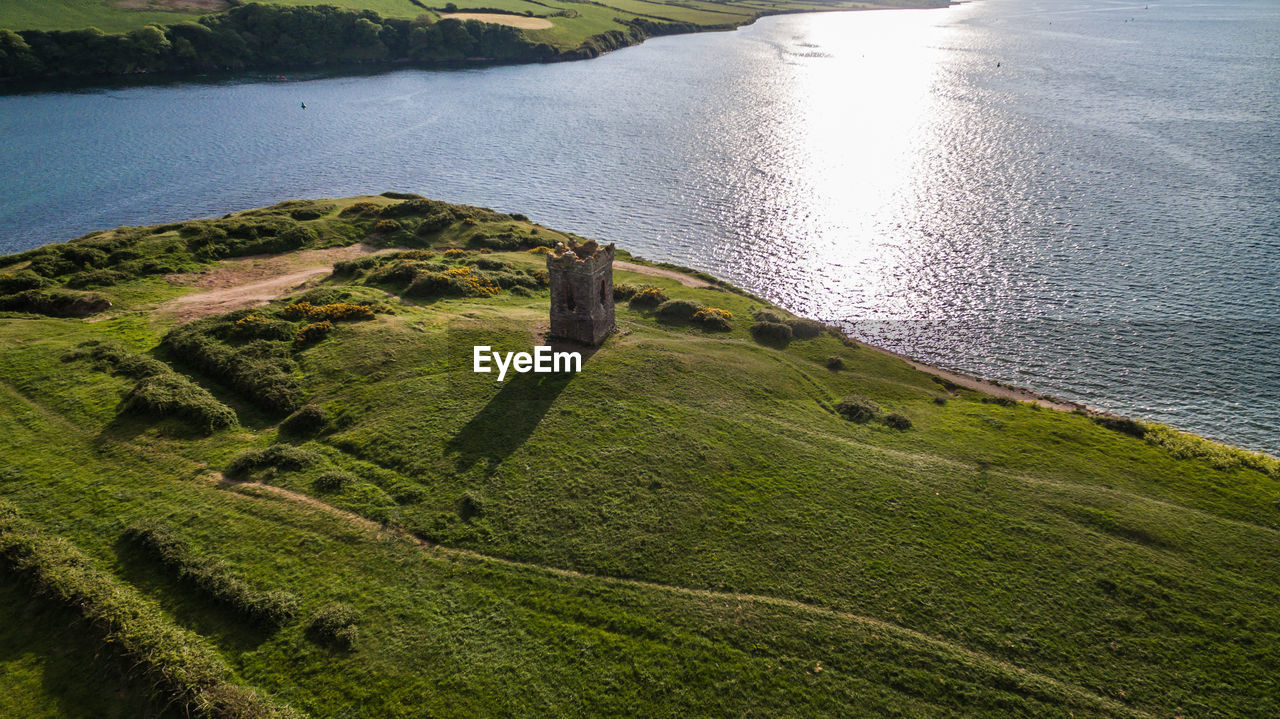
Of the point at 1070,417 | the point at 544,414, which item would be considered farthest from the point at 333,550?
the point at 1070,417

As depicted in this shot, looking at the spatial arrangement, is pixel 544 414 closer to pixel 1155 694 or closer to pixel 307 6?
pixel 1155 694

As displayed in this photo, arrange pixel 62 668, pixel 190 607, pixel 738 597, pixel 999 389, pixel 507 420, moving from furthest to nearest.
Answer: pixel 999 389 < pixel 507 420 < pixel 738 597 < pixel 190 607 < pixel 62 668

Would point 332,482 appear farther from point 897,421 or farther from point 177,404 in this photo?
point 897,421

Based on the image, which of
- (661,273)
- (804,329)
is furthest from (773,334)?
(661,273)

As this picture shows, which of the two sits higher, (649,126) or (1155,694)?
(649,126)

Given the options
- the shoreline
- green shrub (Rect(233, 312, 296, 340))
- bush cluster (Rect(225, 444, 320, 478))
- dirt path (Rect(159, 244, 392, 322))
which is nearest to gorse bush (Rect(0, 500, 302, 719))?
bush cluster (Rect(225, 444, 320, 478))

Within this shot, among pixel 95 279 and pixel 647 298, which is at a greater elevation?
pixel 95 279

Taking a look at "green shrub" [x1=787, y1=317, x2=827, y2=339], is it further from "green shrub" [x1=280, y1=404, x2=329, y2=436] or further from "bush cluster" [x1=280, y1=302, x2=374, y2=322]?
"green shrub" [x1=280, y1=404, x2=329, y2=436]
